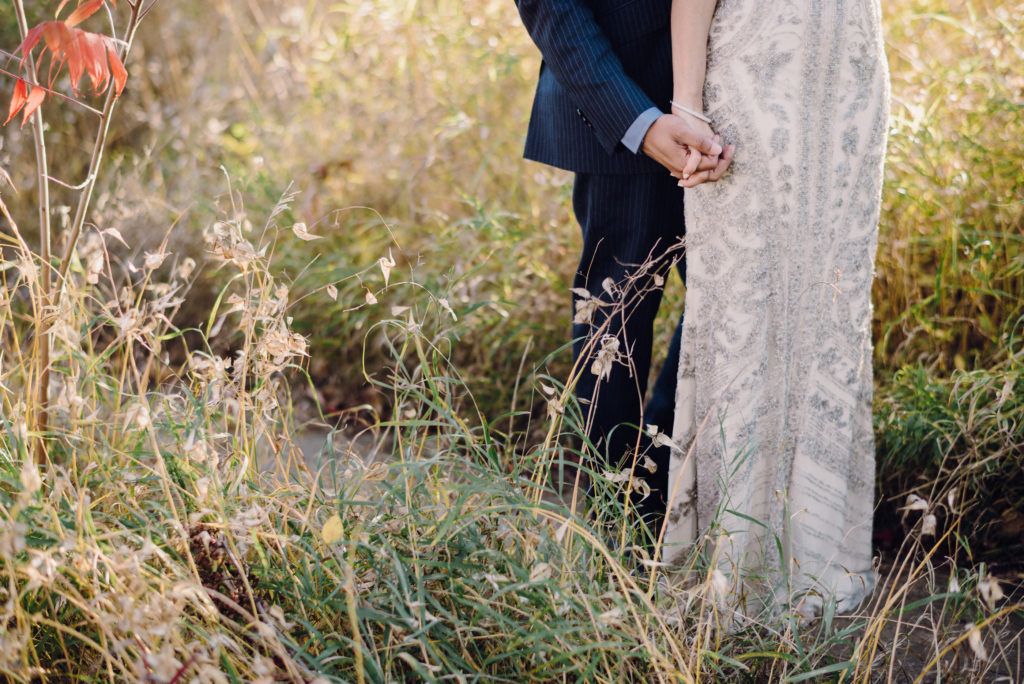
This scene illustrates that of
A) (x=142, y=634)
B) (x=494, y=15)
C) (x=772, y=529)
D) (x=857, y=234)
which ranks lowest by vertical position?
(x=772, y=529)

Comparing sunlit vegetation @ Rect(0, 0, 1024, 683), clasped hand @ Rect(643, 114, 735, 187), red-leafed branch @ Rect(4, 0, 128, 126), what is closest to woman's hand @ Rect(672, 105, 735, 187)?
clasped hand @ Rect(643, 114, 735, 187)

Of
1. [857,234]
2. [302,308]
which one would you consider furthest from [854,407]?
[302,308]

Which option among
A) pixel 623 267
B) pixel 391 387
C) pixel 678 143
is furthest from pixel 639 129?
pixel 391 387

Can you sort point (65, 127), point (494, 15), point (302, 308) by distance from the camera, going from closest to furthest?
point (302, 308) → point (494, 15) → point (65, 127)

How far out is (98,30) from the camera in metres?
4.00

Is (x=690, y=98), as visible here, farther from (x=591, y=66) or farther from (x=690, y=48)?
(x=591, y=66)

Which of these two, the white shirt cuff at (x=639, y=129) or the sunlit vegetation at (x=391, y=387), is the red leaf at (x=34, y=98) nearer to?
the sunlit vegetation at (x=391, y=387)

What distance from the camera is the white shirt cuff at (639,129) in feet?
4.84

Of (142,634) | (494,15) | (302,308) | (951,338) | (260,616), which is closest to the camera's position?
(142,634)

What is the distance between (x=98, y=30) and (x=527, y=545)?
3757 millimetres

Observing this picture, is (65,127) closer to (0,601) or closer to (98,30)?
(98,30)

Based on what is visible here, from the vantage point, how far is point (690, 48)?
1.48 meters

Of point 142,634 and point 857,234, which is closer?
point 142,634

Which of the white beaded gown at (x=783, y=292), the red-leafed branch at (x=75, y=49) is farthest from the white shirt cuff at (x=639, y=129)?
the red-leafed branch at (x=75, y=49)
